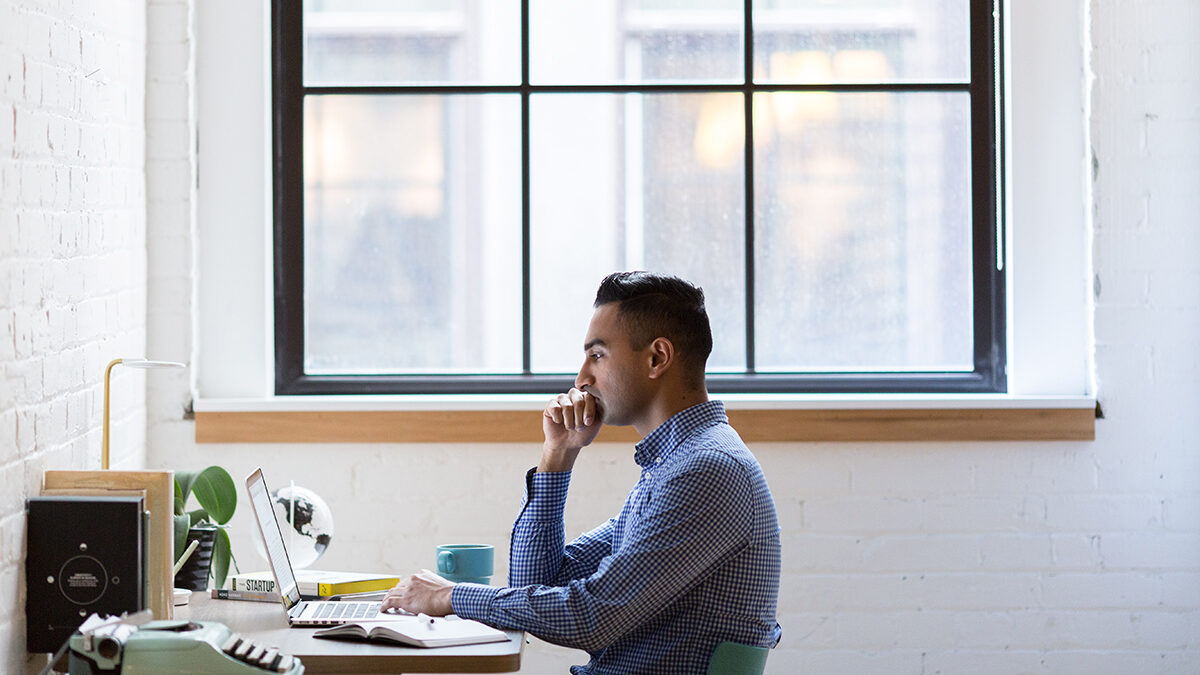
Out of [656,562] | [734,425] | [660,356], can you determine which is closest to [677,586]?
[656,562]

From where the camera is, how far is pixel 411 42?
133 inches

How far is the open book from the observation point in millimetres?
2097

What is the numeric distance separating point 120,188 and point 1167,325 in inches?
97.8

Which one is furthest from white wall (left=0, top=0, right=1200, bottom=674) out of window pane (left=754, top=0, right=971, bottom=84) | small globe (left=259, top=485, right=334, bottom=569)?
small globe (left=259, top=485, right=334, bottom=569)

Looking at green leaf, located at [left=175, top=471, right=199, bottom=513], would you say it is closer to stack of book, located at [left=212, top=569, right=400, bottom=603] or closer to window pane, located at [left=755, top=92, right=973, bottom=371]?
stack of book, located at [left=212, top=569, right=400, bottom=603]

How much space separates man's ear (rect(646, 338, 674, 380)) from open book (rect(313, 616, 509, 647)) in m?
0.53

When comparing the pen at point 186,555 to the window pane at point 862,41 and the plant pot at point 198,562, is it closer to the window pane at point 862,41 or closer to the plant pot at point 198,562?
the plant pot at point 198,562

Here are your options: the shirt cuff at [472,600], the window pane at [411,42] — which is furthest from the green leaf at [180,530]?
the window pane at [411,42]

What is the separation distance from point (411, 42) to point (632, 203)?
2.28 ft

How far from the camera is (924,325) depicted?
11.2 ft

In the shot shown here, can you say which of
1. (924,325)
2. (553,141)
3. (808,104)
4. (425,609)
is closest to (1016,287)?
(924,325)

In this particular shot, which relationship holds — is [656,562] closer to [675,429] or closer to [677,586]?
[677,586]

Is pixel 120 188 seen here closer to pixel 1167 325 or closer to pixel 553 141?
pixel 553 141

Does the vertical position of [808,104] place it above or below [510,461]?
above
